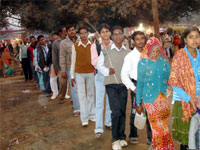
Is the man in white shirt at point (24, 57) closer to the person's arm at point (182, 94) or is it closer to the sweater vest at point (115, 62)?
the sweater vest at point (115, 62)

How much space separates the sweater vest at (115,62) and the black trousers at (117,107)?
90 millimetres

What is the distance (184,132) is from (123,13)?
1827 centimetres

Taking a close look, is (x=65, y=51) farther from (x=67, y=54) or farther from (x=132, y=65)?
(x=132, y=65)

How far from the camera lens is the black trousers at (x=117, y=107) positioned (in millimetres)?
4531

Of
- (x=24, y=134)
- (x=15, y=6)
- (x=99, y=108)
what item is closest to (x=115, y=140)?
(x=99, y=108)

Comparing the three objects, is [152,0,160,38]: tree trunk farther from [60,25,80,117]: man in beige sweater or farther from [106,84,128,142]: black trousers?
[106,84,128,142]: black trousers

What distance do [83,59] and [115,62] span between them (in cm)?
138

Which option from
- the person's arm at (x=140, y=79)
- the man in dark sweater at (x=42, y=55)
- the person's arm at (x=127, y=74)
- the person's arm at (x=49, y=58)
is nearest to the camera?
the person's arm at (x=140, y=79)

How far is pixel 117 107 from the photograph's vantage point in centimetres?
452

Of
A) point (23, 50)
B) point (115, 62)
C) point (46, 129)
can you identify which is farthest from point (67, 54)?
point (23, 50)

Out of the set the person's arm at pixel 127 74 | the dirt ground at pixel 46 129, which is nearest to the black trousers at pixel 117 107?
the dirt ground at pixel 46 129

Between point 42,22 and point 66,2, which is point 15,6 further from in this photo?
point 66,2

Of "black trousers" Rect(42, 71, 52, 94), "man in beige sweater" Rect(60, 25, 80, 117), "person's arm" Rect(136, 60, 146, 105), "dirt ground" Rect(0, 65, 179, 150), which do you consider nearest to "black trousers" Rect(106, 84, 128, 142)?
"dirt ground" Rect(0, 65, 179, 150)

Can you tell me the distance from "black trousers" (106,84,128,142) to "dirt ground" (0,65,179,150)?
334 millimetres
